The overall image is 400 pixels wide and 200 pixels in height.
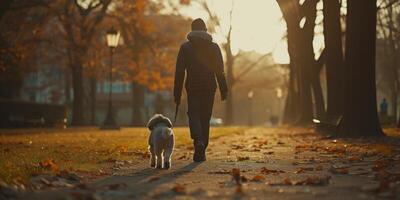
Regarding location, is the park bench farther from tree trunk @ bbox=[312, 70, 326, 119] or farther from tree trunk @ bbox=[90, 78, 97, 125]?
tree trunk @ bbox=[90, 78, 97, 125]

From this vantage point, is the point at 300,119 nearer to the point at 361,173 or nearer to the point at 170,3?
the point at 170,3

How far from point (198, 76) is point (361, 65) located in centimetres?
757

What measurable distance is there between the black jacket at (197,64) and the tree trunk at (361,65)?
7171mm

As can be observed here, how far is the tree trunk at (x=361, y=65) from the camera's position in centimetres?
1777

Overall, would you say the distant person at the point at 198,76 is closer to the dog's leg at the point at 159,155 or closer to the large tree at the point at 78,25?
the dog's leg at the point at 159,155

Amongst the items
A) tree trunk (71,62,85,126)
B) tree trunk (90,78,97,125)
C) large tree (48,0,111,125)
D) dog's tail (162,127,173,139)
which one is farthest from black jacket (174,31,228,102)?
tree trunk (90,78,97,125)

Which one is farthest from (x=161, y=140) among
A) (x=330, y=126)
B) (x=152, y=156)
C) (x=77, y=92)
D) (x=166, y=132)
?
(x=77, y=92)

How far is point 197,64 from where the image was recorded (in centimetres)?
1148

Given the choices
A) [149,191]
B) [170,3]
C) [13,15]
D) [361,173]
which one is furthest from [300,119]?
[149,191]

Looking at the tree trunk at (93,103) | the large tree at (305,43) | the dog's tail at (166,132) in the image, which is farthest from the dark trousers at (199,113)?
the tree trunk at (93,103)

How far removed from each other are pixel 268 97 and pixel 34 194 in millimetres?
113710

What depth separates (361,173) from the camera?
30.2 feet

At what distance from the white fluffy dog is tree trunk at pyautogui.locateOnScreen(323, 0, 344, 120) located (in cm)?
1281

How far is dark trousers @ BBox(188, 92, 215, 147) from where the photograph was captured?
445 inches
